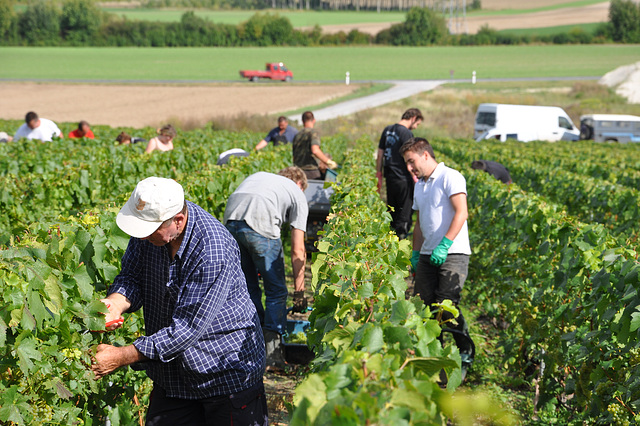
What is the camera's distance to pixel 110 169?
895cm

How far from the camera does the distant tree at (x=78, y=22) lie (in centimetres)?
8912

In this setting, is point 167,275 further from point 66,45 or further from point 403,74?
point 66,45

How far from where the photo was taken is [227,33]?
292ft

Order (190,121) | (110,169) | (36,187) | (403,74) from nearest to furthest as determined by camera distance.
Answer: (36,187)
(110,169)
(190,121)
(403,74)

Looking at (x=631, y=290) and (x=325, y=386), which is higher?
(x=325, y=386)

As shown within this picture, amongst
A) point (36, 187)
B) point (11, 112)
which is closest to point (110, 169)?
point (36, 187)

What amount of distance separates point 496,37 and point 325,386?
95698 millimetres

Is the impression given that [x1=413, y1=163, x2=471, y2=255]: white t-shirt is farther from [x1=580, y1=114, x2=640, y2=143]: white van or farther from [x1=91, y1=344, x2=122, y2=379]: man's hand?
[x1=580, y1=114, x2=640, y2=143]: white van

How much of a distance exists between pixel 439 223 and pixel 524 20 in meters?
111

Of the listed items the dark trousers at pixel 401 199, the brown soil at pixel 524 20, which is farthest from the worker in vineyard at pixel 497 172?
the brown soil at pixel 524 20

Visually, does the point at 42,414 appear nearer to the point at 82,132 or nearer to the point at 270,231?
the point at 270,231

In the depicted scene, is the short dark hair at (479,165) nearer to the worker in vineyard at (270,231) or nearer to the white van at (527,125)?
the worker in vineyard at (270,231)

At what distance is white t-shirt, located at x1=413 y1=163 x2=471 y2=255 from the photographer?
4.93 m

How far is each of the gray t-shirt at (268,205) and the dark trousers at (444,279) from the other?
100 cm
